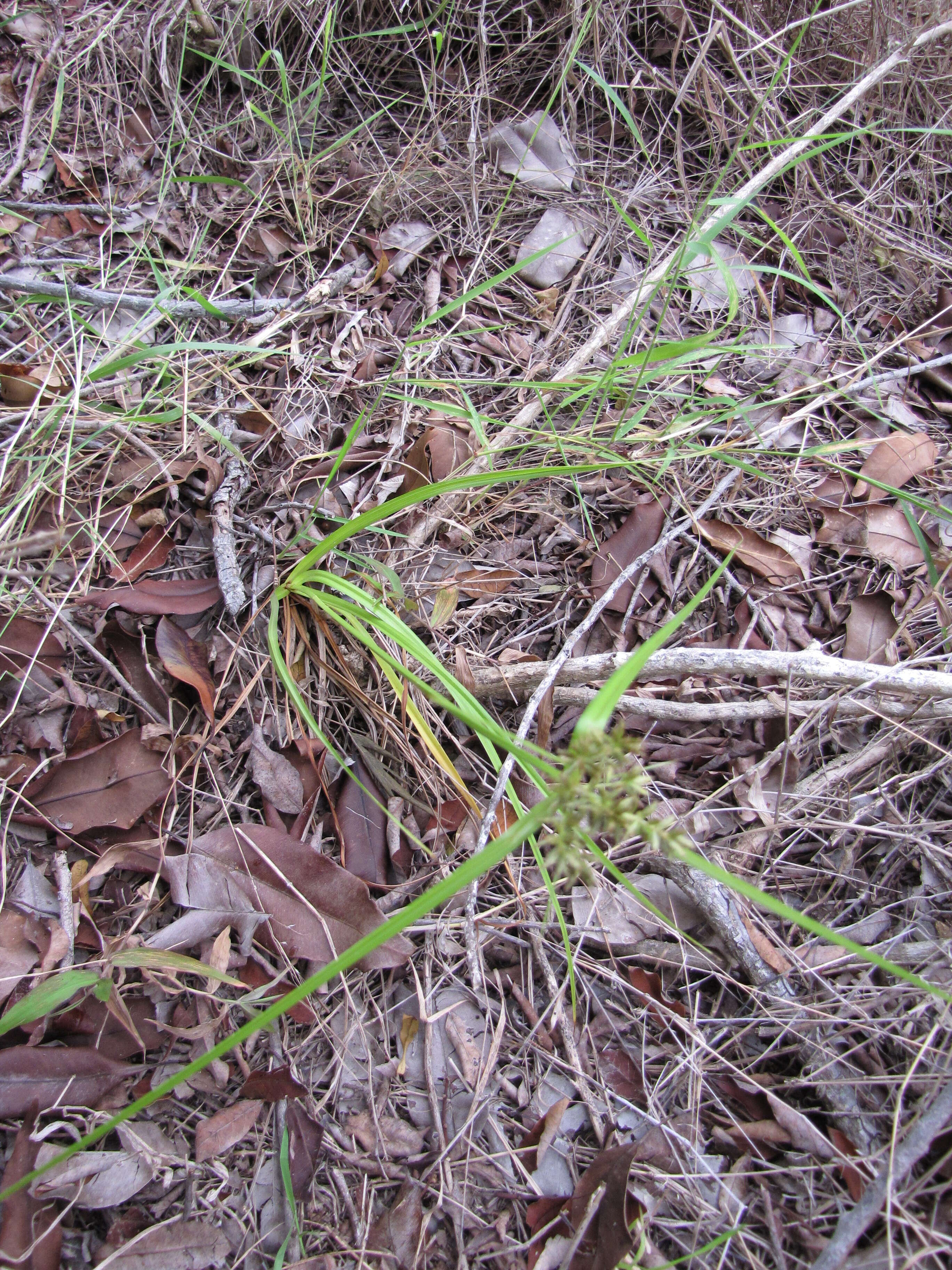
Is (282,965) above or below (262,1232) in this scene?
above

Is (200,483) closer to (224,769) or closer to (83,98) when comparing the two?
(224,769)

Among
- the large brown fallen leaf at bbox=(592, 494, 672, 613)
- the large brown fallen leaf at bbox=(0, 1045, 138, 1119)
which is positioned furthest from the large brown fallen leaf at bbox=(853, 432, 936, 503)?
the large brown fallen leaf at bbox=(0, 1045, 138, 1119)

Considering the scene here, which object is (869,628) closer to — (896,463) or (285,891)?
(896,463)

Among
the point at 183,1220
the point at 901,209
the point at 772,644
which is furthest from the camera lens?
the point at 901,209

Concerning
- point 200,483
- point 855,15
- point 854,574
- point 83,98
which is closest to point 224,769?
point 200,483

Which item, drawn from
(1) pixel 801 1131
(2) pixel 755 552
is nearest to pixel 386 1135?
(1) pixel 801 1131
